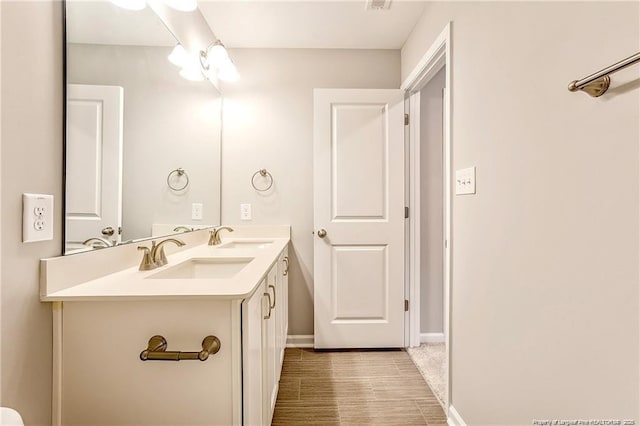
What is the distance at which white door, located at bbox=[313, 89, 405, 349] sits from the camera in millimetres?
2531

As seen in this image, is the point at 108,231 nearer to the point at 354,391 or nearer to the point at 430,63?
the point at 354,391

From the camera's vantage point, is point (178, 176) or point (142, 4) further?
point (178, 176)

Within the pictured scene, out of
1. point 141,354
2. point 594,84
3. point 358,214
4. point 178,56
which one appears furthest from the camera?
point 358,214

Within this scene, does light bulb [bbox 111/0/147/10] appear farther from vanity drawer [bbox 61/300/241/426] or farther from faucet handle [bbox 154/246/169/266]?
vanity drawer [bbox 61/300/241/426]

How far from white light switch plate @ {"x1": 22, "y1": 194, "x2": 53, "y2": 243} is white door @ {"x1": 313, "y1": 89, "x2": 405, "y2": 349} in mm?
1776

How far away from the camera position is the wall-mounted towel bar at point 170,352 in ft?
2.85

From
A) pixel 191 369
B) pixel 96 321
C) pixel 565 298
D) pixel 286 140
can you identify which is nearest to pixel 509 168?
pixel 565 298

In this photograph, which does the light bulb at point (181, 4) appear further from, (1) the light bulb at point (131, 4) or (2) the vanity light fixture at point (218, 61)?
(2) the vanity light fixture at point (218, 61)

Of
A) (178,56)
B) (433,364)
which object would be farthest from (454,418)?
(178,56)

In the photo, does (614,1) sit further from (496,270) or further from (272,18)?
(272,18)

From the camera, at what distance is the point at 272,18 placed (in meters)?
2.22

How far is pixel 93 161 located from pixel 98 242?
0.91ft

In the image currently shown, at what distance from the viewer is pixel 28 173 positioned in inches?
33.4

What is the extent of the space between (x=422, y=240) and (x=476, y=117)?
4.63ft
